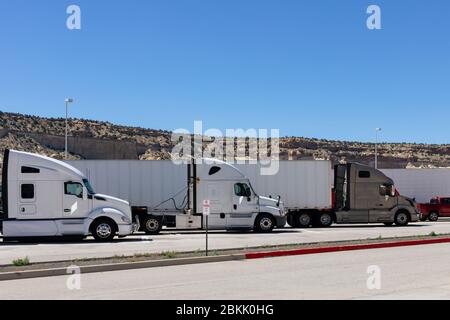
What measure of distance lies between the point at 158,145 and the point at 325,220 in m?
67.0

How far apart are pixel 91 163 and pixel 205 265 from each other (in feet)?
49.3

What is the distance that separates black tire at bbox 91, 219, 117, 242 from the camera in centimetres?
2394

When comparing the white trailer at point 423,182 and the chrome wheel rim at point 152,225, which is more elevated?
the white trailer at point 423,182

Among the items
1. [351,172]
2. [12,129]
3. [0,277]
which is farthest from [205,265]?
[12,129]

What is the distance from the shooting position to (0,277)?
13.6 meters

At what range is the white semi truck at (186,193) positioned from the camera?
29266 mm

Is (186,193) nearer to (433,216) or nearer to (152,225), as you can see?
(152,225)

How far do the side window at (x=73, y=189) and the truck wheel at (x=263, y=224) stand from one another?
29.7 feet

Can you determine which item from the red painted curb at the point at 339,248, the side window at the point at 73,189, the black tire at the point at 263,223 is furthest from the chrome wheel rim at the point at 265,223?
the side window at the point at 73,189

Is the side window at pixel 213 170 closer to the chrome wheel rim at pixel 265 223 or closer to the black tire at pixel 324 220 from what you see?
the chrome wheel rim at pixel 265 223

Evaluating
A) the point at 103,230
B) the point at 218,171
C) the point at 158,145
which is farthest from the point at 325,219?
the point at 158,145

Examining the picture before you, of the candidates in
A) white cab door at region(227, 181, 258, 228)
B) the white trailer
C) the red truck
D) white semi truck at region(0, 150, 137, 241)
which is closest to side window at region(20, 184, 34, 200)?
white semi truck at region(0, 150, 137, 241)

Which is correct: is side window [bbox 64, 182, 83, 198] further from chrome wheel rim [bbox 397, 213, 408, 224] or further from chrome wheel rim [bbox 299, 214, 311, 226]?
chrome wheel rim [bbox 397, 213, 408, 224]

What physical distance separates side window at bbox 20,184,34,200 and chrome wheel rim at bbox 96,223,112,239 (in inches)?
103
